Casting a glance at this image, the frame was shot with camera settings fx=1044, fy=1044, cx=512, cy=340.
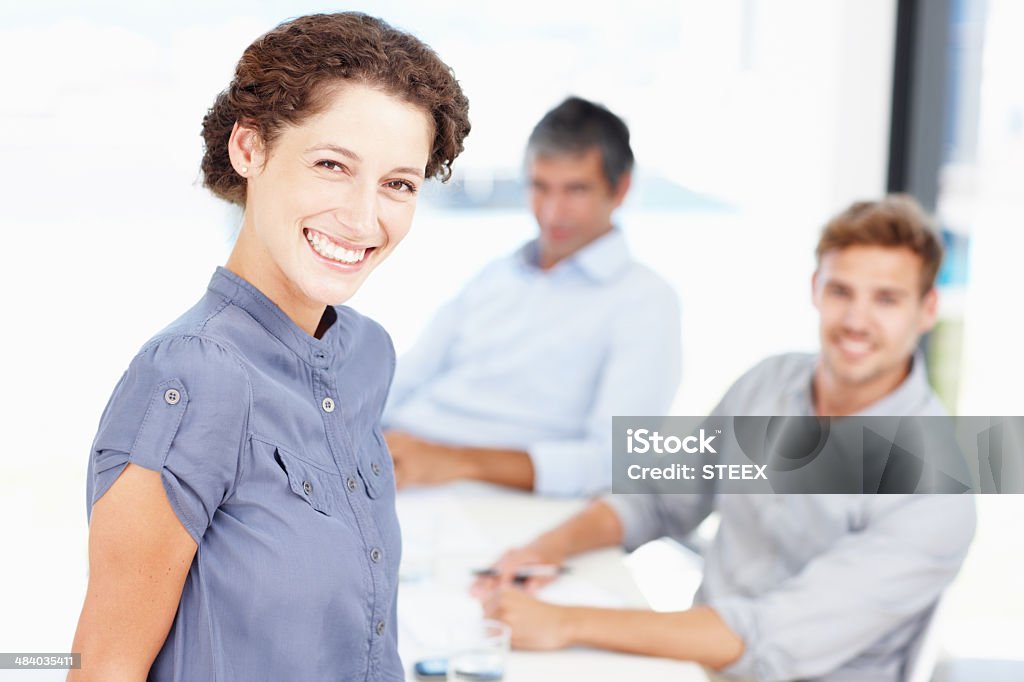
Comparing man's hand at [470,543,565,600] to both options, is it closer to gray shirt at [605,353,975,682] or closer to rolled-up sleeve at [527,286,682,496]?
gray shirt at [605,353,975,682]

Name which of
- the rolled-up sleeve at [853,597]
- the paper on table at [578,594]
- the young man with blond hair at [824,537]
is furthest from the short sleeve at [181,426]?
the rolled-up sleeve at [853,597]

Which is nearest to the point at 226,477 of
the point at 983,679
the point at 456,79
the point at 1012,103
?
the point at 456,79

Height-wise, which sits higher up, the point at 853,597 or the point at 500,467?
the point at 500,467

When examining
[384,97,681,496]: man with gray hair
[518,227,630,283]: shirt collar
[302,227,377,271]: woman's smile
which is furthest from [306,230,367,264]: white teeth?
[518,227,630,283]: shirt collar

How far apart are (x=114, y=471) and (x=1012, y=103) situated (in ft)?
8.76

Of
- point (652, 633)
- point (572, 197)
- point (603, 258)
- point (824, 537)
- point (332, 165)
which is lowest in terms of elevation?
point (652, 633)

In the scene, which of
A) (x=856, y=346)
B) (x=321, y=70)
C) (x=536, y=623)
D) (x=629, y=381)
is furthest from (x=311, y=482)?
(x=629, y=381)

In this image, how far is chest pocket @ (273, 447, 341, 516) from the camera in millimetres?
870

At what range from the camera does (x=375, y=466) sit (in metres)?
1.03

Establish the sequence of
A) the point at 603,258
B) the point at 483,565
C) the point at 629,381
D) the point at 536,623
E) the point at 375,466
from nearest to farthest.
→ the point at 375,466
the point at 536,623
the point at 483,565
the point at 629,381
the point at 603,258

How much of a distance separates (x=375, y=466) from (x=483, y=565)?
0.60 metres

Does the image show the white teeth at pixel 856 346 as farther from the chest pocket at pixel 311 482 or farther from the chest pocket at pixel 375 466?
the chest pocket at pixel 311 482

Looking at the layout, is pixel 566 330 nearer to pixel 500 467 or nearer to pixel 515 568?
pixel 500 467

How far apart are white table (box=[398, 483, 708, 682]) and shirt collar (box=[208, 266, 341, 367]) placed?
0.47 meters
